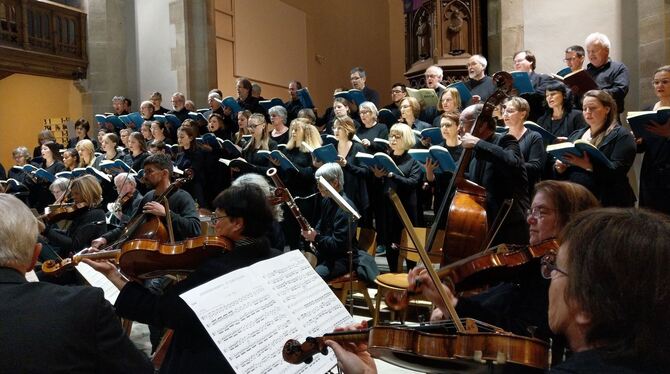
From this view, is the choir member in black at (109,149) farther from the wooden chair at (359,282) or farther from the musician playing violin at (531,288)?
the musician playing violin at (531,288)

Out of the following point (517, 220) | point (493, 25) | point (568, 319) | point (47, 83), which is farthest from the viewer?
point (47, 83)

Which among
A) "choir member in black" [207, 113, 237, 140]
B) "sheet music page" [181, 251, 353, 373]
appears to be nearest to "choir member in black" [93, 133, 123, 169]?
"choir member in black" [207, 113, 237, 140]

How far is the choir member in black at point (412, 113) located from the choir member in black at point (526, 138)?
5.15ft

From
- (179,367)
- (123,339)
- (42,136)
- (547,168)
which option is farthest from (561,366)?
(42,136)

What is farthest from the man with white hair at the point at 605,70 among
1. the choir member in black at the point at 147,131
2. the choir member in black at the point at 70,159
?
the choir member in black at the point at 70,159

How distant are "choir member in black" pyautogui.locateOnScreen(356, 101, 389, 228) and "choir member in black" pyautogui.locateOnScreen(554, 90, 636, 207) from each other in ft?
6.20

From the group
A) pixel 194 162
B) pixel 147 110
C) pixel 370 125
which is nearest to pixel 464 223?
pixel 370 125

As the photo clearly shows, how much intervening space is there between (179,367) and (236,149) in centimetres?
471

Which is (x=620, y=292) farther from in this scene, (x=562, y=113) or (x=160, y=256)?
(x=562, y=113)

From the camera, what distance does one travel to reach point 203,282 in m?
2.28

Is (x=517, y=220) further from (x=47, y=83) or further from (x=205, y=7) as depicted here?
(x=47, y=83)

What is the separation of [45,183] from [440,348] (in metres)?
7.60

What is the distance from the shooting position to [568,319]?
1.23 meters

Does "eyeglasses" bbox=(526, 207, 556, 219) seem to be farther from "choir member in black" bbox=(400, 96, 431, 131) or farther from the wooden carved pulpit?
the wooden carved pulpit
